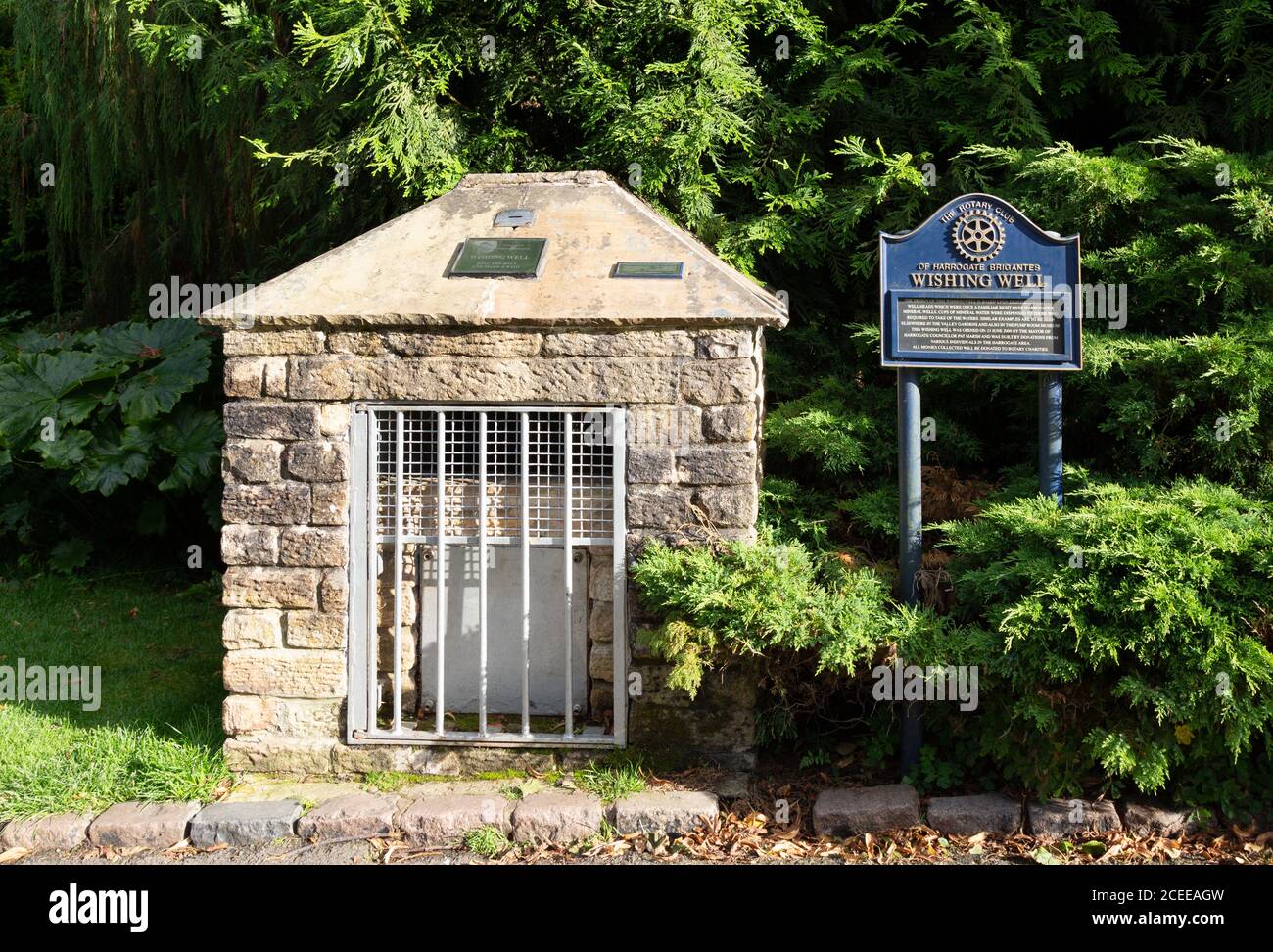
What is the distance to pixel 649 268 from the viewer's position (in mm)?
4750

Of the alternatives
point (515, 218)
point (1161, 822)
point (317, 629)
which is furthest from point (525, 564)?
point (1161, 822)

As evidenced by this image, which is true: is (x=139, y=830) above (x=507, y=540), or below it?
below

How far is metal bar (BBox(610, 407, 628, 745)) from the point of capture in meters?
4.59

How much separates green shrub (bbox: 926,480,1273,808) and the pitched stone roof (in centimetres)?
150

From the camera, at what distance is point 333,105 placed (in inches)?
267

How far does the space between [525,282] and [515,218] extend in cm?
53

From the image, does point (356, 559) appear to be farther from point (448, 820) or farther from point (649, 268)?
point (649, 268)

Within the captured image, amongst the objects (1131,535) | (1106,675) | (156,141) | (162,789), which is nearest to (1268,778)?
(1106,675)

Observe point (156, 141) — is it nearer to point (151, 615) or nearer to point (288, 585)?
point (151, 615)

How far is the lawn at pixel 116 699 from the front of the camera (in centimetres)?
462

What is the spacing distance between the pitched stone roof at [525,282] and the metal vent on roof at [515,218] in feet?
0.09

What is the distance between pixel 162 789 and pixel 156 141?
5.24m

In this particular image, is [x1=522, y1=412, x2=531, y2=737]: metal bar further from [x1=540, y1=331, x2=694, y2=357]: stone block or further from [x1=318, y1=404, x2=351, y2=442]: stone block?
[x1=318, y1=404, x2=351, y2=442]: stone block

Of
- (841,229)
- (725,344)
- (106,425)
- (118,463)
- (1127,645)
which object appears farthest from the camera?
(106,425)
